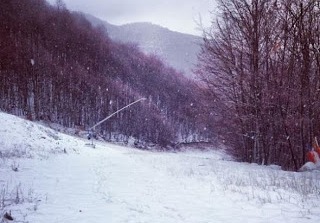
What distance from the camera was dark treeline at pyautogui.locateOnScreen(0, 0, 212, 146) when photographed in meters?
63.2

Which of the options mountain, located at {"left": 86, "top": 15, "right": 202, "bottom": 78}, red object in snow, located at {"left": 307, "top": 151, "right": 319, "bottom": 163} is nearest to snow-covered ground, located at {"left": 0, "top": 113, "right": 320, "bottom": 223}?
red object in snow, located at {"left": 307, "top": 151, "right": 319, "bottom": 163}

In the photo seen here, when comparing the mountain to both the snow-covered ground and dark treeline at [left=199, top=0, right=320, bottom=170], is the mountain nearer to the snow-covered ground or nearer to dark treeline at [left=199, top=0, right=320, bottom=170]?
dark treeline at [left=199, top=0, right=320, bottom=170]

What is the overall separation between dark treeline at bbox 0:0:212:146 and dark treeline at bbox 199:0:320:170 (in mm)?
29402

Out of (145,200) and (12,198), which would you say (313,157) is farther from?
(12,198)

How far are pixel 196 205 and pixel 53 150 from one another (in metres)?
Answer: 13.8

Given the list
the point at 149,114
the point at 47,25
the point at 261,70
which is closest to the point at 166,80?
the point at 149,114

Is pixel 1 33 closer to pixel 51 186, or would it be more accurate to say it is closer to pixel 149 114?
pixel 149 114

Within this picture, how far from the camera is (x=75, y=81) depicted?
77.9m

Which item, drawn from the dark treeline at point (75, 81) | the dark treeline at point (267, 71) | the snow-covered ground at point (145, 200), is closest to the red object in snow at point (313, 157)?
the dark treeline at point (267, 71)

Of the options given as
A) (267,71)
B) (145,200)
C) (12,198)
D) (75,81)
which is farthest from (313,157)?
(75,81)

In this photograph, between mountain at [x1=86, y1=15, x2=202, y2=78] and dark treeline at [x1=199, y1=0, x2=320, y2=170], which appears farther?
mountain at [x1=86, y1=15, x2=202, y2=78]

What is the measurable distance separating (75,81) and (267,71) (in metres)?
66.2

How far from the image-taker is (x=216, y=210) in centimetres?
593

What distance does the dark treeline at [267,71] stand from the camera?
15.9 m
